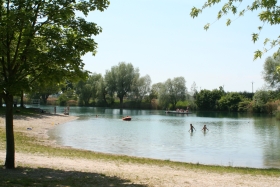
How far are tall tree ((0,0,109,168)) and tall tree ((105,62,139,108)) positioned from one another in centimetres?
9888

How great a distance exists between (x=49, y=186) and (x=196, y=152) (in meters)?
18.8

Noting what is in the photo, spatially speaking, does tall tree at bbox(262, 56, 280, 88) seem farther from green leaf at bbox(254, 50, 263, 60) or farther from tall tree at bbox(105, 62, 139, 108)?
green leaf at bbox(254, 50, 263, 60)

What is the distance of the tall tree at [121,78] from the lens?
110m

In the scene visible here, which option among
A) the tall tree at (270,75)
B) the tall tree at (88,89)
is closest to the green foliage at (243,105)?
the tall tree at (270,75)

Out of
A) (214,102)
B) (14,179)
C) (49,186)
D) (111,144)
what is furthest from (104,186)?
(214,102)

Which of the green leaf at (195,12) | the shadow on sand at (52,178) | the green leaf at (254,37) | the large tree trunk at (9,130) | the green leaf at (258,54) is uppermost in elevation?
the green leaf at (195,12)

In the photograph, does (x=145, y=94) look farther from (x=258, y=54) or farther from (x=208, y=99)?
(x=258, y=54)

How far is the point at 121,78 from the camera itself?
10962 cm

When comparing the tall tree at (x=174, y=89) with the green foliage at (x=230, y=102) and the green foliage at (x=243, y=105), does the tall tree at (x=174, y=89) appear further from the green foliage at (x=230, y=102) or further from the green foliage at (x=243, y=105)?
the green foliage at (x=243, y=105)

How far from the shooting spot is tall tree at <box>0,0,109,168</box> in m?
9.52

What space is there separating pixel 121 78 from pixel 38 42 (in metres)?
99.3

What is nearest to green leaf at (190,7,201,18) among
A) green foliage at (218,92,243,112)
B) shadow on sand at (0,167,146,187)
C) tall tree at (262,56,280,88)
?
shadow on sand at (0,167,146,187)

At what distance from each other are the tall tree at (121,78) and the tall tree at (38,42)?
98876 millimetres

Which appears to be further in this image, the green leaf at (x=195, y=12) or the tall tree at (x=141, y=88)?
the tall tree at (x=141, y=88)
